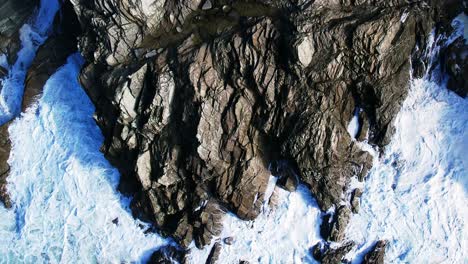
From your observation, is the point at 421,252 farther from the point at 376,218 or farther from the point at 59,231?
the point at 59,231

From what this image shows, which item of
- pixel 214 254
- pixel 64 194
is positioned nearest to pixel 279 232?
pixel 214 254

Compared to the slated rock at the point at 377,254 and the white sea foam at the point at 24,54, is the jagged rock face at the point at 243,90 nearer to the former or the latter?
the slated rock at the point at 377,254

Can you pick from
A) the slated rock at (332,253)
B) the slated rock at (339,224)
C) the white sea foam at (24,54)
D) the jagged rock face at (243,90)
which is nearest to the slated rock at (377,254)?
the slated rock at (332,253)

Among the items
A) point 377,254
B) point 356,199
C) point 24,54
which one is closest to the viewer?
point 377,254

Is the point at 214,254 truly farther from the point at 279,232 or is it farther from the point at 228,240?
the point at 279,232

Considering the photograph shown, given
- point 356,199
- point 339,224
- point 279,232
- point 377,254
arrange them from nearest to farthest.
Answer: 1. point 377,254
2. point 339,224
3. point 356,199
4. point 279,232

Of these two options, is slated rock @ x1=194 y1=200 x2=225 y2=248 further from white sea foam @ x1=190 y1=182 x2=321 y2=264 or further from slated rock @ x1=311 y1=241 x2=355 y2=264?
slated rock @ x1=311 y1=241 x2=355 y2=264
